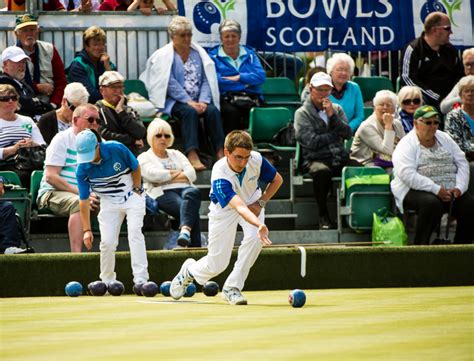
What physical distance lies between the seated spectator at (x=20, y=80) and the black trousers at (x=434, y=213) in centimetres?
364

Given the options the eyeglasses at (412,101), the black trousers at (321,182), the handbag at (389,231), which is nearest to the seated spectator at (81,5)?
the black trousers at (321,182)

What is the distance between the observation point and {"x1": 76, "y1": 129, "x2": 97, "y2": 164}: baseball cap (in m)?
9.79

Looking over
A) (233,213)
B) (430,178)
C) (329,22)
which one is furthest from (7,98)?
(329,22)

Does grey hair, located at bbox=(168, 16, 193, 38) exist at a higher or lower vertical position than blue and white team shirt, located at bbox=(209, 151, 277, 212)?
higher

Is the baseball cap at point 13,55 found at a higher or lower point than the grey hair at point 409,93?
higher

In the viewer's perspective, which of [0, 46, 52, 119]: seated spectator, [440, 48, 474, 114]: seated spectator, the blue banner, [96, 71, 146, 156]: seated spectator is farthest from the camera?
the blue banner

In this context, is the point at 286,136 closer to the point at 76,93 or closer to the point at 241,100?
the point at 241,100

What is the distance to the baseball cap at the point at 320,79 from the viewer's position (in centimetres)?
1175

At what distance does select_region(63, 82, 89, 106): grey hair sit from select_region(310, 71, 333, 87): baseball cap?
2212 mm

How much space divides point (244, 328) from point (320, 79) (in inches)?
210

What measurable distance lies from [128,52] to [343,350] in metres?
8.00

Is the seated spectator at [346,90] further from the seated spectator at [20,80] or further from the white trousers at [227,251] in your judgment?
the white trousers at [227,251]

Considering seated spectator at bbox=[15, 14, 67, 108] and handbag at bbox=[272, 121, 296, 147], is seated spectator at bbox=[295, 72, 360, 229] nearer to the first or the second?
handbag at bbox=[272, 121, 296, 147]

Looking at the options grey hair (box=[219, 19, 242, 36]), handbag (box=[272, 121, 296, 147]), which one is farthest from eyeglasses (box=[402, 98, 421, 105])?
grey hair (box=[219, 19, 242, 36])
